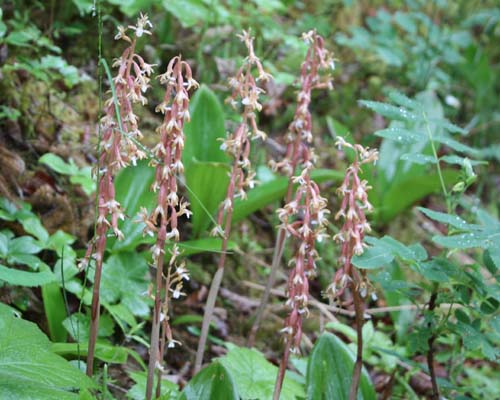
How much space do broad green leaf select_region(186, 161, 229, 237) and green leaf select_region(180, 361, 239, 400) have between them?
3.50 ft

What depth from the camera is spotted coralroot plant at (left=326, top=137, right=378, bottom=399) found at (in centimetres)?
183

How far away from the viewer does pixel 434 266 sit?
2.03 metres

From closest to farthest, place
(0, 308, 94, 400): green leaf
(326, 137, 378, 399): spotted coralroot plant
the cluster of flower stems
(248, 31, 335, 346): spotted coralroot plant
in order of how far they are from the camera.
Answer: (0, 308, 94, 400): green leaf < the cluster of flower stems < (326, 137, 378, 399): spotted coralroot plant < (248, 31, 335, 346): spotted coralroot plant

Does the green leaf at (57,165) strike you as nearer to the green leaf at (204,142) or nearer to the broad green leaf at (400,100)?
the green leaf at (204,142)

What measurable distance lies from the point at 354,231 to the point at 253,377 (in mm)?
707

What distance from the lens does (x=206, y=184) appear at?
9.87ft

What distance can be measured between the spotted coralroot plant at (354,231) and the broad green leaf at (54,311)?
40.8 inches

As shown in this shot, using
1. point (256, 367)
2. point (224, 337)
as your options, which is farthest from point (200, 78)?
point (256, 367)

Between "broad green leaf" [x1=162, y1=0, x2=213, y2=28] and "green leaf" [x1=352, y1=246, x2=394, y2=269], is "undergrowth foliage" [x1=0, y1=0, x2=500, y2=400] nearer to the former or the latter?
"green leaf" [x1=352, y1=246, x2=394, y2=269]

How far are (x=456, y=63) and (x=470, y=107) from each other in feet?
1.65

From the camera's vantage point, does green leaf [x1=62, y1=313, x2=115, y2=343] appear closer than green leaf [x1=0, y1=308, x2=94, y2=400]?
No

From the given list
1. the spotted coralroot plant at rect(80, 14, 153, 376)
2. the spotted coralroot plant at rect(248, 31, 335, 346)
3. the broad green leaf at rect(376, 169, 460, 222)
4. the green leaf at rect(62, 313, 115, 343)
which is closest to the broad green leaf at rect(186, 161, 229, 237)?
the spotted coralroot plant at rect(248, 31, 335, 346)

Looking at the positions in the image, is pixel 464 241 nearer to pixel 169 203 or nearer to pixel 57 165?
pixel 169 203

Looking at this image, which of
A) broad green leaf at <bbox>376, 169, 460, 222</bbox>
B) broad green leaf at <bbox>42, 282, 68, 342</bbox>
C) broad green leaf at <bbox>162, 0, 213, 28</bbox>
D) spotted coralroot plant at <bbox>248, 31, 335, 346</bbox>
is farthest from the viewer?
broad green leaf at <bbox>376, 169, 460, 222</bbox>
